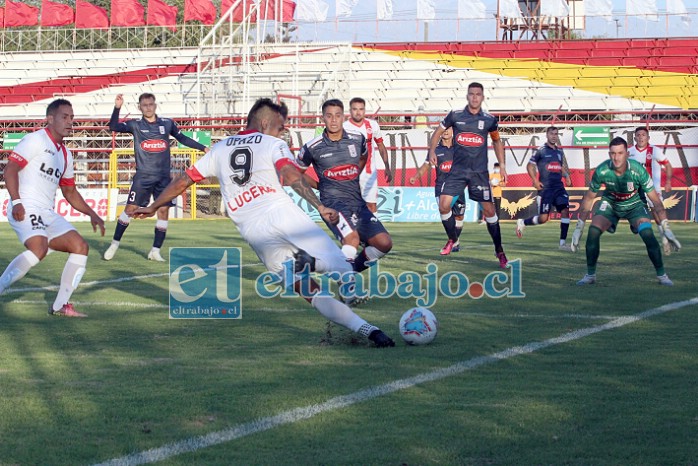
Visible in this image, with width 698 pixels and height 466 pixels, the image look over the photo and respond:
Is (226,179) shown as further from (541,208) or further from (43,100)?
(43,100)

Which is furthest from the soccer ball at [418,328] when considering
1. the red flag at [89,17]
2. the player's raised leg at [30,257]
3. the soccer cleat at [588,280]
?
the red flag at [89,17]

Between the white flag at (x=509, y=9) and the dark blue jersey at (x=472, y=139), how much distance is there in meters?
29.3

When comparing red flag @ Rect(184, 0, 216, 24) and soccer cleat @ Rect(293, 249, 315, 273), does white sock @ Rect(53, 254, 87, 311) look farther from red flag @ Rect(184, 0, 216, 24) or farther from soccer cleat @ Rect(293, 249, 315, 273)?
red flag @ Rect(184, 0, 216, 24)

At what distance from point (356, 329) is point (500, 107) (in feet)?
104

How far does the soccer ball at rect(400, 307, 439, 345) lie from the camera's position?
7.67 meters

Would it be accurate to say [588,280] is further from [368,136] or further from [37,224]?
[37,224]

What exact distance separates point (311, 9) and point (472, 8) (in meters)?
6.88

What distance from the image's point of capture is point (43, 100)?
1752 inches

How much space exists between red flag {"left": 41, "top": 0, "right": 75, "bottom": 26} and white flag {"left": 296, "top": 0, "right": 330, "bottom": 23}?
567 inches

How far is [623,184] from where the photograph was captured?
490 inches

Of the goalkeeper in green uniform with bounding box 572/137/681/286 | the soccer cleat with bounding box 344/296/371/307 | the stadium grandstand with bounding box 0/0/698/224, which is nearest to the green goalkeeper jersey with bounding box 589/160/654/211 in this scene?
the goalkeeper in green uniform with bounding box 572/137/681/286

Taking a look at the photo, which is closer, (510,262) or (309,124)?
(510,262)

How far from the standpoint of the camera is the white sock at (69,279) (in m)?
9.67

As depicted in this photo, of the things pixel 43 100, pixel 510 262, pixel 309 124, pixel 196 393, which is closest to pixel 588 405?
pixel 196 393
